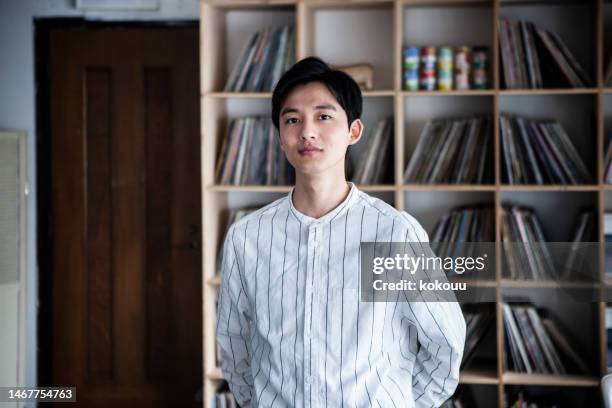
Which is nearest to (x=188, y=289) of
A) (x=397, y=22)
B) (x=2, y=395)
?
(x=2, y=395)

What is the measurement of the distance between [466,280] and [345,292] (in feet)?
5.77

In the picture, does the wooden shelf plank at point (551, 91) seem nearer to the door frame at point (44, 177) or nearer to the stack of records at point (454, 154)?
the stack of records at point (454, 154)

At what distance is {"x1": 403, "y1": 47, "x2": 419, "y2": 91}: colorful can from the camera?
293 centimetres

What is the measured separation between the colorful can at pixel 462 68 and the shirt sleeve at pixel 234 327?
1.76 meters

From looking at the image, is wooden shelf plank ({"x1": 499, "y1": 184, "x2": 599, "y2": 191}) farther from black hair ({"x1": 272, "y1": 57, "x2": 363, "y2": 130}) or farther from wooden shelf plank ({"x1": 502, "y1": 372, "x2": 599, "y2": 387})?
black hair ({"x1": 272, "y1": 57, "x2": 363, "y2": 130})

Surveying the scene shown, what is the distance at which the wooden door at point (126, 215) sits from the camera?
3449 mm

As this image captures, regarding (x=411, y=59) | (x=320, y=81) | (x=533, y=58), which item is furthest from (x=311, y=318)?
(x=533, y=58)

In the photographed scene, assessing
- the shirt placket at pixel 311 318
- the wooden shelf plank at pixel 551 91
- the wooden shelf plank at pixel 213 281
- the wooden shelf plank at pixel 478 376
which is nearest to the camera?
the shirt placket at pixel 311 318

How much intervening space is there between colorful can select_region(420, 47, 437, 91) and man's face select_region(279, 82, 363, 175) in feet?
5.28

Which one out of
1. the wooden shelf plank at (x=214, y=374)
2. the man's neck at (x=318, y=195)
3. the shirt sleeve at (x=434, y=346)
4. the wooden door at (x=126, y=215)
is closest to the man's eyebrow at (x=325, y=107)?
the man's neck at (x=318, y=195)

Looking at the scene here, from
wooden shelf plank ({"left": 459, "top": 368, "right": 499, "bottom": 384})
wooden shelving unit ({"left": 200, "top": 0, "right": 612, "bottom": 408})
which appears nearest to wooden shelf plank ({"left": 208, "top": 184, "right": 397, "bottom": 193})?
wooden shelving unit ({"left": 200, "top": 0, "right": 612, "bottom": 408})

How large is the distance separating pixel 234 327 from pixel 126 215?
2082 mm

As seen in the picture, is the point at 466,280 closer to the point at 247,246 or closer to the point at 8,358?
the point at 247,246

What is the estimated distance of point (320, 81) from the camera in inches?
55.6
